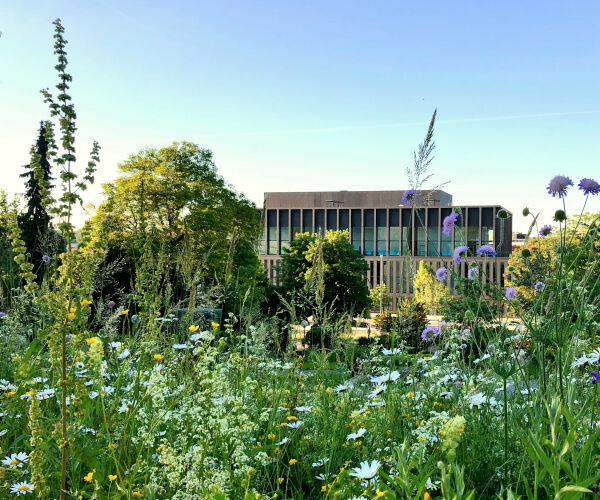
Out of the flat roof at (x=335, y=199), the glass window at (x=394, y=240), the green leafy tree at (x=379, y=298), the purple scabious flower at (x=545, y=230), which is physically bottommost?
the green leafy tree at (x=379, y=298)

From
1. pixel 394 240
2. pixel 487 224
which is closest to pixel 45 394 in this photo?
pixel 487 224

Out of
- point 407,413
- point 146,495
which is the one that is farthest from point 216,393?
point 407,413

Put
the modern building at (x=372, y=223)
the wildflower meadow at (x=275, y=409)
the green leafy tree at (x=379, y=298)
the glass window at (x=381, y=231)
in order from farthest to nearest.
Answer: the glass window at (x=381, y=231) → the modern building at (x=372, y=223) → the green leafy tree at (x=379, y=298) → the wildflower meadow at (x=275, y=409)

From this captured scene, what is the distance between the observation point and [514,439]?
103 inches

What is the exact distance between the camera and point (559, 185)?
11.0ft

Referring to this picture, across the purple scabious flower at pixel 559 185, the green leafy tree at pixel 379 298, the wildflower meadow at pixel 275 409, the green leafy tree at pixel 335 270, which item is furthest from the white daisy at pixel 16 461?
the green leafy tree at pixel 335 270

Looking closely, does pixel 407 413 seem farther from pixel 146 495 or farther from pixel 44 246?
pixel 44 246

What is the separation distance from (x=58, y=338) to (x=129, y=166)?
24.5 meters

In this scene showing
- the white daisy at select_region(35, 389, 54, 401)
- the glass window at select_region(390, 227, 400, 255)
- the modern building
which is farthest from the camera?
the glass window at select_region(390, 227, 400, 255)

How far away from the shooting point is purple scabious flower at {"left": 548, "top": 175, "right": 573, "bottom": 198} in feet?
10.9

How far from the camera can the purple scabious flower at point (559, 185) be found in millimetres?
3332

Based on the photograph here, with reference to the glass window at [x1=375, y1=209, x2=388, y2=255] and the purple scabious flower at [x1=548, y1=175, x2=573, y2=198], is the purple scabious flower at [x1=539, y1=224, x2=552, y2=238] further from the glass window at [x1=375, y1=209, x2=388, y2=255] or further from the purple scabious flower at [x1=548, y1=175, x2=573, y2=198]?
the glass window at [x1=375, y1=209, x2=388, y2=255]

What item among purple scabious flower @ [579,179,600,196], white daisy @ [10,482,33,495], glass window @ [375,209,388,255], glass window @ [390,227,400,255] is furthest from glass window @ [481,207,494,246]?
white daisy @ [10,482,33,495]

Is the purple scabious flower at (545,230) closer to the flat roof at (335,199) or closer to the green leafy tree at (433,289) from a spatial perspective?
the green leafy tree at (433,289)
